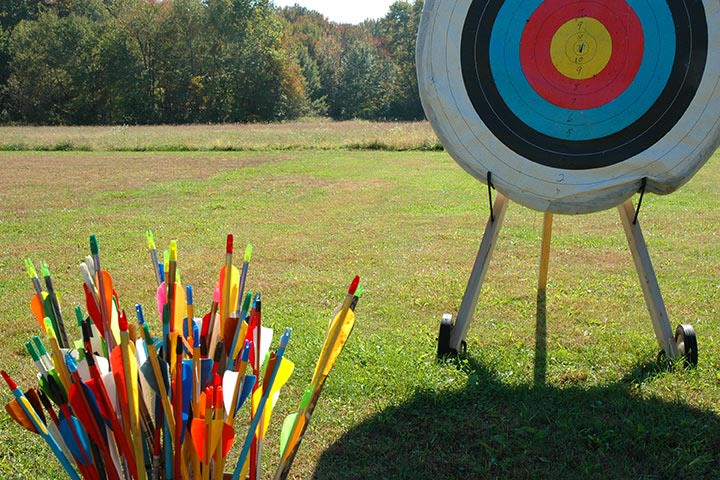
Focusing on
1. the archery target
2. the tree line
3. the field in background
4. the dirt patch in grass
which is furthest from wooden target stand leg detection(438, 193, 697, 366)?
the tree line

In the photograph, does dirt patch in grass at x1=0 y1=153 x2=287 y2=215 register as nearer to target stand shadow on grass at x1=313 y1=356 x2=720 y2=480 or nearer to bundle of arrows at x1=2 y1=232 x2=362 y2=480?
target stand shadow on grass at x1=313 y1=356 x2=720 y2=480

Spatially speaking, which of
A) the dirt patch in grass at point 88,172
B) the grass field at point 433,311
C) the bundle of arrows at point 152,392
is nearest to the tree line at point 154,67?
the dirt patch in grass at point 88,172

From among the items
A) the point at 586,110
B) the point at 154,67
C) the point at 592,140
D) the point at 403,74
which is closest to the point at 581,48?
the point at 586,110

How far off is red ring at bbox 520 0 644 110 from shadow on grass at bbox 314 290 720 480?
122 cm

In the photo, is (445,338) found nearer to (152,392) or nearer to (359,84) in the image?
(152,392)

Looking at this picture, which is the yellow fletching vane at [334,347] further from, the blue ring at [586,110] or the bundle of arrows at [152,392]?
the blue ring at [586,110]

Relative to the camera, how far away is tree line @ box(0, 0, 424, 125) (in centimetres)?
3691

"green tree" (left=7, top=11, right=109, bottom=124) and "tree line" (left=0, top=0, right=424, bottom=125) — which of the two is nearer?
"green tree" (left=7, top=11, right=109, bottom=124)

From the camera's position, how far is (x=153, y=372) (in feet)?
4.80

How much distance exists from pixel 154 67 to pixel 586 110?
40.8m

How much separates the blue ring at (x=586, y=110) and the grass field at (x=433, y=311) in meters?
1.05

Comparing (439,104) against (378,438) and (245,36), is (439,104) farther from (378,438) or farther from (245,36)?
(245,36)

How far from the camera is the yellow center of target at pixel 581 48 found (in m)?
2.91

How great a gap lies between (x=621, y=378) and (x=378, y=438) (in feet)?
3.72
